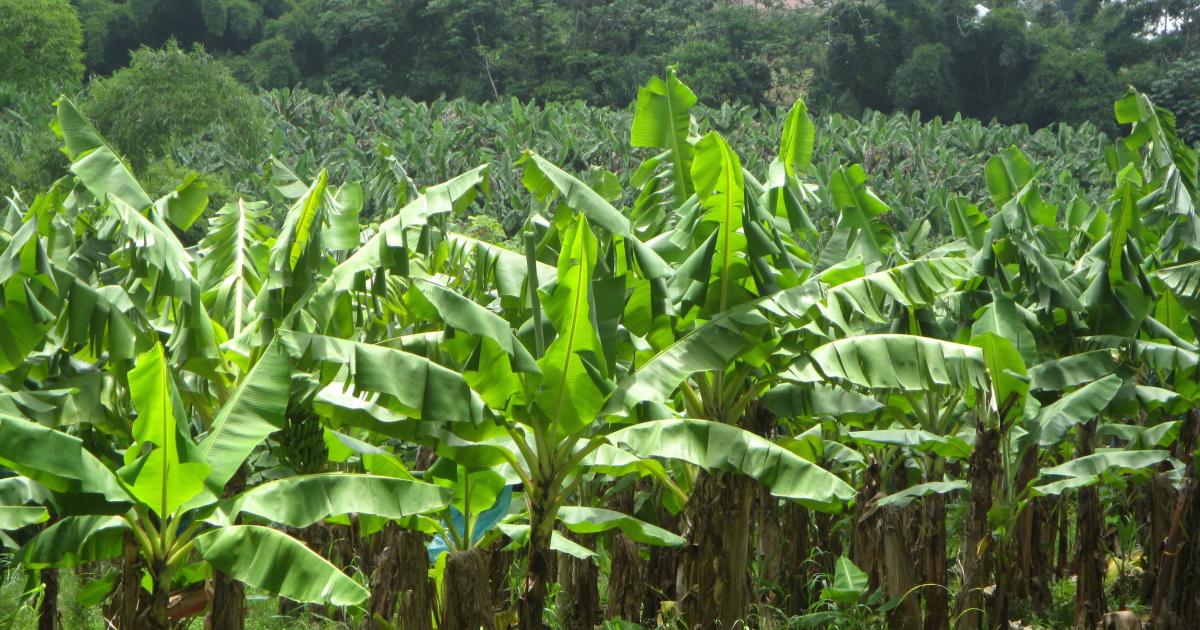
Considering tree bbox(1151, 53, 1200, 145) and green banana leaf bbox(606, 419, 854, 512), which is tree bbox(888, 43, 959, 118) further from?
green banana leaf bbox(606, 419, 854, 512)

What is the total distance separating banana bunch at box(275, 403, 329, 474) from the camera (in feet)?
19.4

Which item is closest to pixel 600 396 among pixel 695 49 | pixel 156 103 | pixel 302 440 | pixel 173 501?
pixel 302 440

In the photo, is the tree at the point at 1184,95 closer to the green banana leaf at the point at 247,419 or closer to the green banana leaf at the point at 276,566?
the green banana leaf at the point at 247,419

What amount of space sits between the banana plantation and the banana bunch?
0.02 m

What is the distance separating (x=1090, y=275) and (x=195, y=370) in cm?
495

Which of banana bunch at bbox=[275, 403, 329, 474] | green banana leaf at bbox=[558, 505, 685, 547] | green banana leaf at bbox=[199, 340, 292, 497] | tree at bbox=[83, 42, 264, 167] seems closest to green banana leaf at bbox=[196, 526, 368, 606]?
green banana leaf at bbox=[199, 340, 292, 497]

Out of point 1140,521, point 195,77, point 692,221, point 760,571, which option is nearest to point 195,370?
point 692,221

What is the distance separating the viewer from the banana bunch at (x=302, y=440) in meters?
5.92

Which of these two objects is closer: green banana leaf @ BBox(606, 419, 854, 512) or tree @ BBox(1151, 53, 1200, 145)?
green banana leaf @ BBox(606, 419, 854, 512)

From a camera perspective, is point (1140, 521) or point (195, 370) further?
point (1140, 521)

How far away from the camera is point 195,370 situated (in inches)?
230

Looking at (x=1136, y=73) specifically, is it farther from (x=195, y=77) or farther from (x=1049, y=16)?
(x=195, y=77)

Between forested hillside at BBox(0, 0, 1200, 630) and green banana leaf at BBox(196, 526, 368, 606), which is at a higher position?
forested hillside at BBox(0, 0, 1200, 630)

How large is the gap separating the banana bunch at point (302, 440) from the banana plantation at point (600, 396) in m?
0.02
